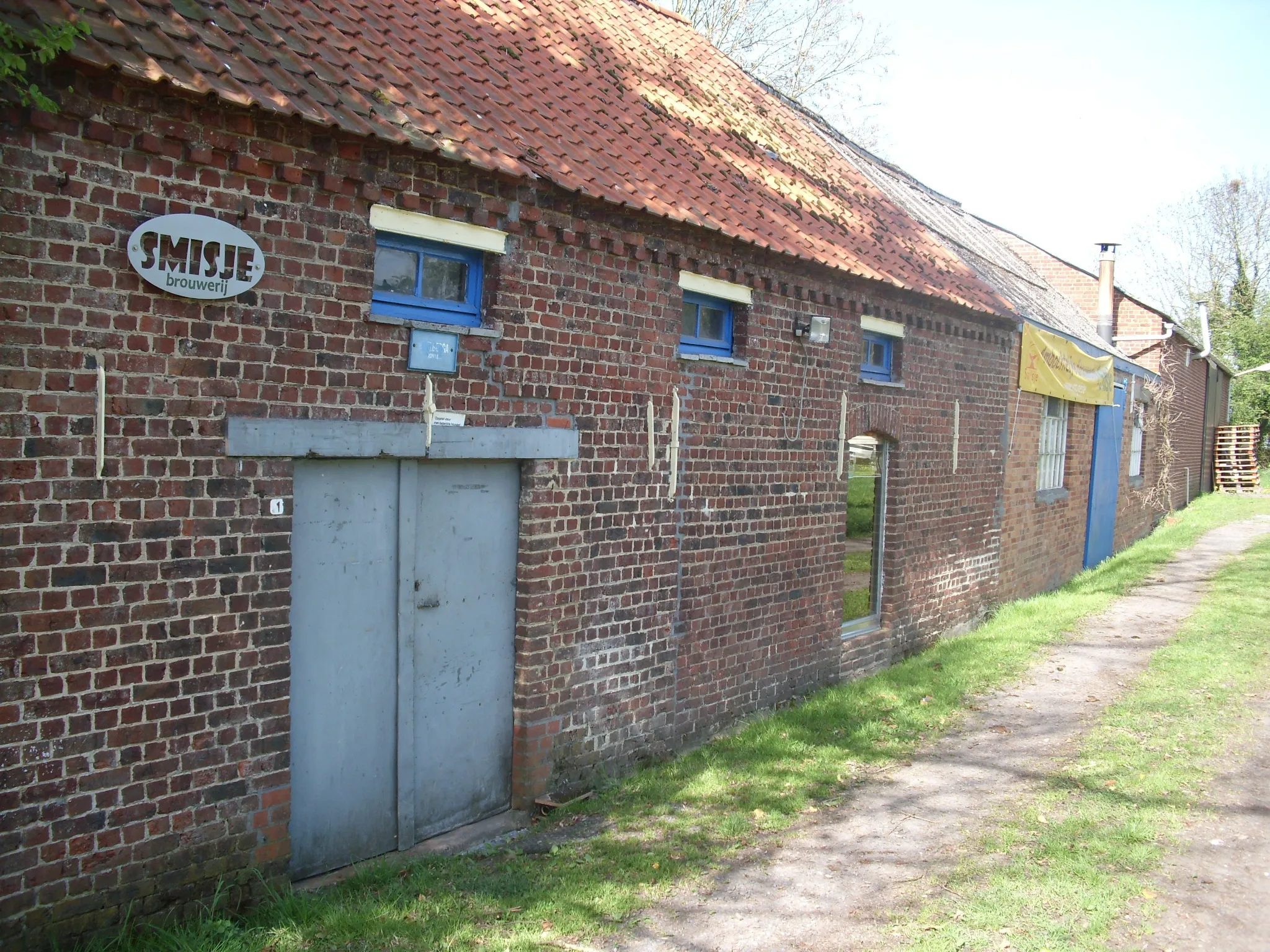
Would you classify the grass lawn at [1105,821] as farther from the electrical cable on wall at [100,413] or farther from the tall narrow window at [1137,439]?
the tall narrow window at [1137,439]

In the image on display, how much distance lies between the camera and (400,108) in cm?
530

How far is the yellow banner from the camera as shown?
13.2m

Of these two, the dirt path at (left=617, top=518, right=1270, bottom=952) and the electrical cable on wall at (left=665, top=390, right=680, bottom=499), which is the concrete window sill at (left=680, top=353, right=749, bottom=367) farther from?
the dirt path at (left=617, top=518, right=1270, bottom=952)

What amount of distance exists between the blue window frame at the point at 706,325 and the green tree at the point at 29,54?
4.51 meters

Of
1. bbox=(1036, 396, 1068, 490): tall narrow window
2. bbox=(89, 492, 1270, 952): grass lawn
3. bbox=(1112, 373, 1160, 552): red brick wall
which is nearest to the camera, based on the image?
bbox=(89, 492, 1270, 952): grass lawn

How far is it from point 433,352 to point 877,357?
19.7ft

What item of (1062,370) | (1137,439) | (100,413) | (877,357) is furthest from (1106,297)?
(100,413)

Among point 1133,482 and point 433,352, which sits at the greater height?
point 433,352

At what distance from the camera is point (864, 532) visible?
1007 centimetres

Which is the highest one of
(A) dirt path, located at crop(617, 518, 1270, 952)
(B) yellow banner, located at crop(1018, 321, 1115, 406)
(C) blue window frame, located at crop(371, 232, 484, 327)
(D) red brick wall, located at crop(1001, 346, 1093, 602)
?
(B) yellow banner, located at crop(1018, 321, 1115, 406)

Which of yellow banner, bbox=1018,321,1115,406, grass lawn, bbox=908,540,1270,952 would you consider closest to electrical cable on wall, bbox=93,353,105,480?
grass lawn, bbox=908,540,1270,952

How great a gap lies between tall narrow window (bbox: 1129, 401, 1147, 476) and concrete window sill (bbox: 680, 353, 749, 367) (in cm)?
1658

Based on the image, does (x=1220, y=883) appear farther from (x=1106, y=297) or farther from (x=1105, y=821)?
(x=1106, y=297)

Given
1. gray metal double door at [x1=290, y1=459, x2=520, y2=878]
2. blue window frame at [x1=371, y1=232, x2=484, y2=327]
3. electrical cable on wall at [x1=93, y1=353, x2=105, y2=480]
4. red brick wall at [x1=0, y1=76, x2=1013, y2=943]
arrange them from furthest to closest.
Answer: blue window frame at [x1=371, y1=232, x2=484, y2=327] < gray metal double door at [x1=290, y1=459, x2=520, y2=878] < electrical cable on wall at [x1=93, y1=353, x2=105, y2=480] < red brick wall at [x1=0, y1=76, x2=1013, y2=943]
